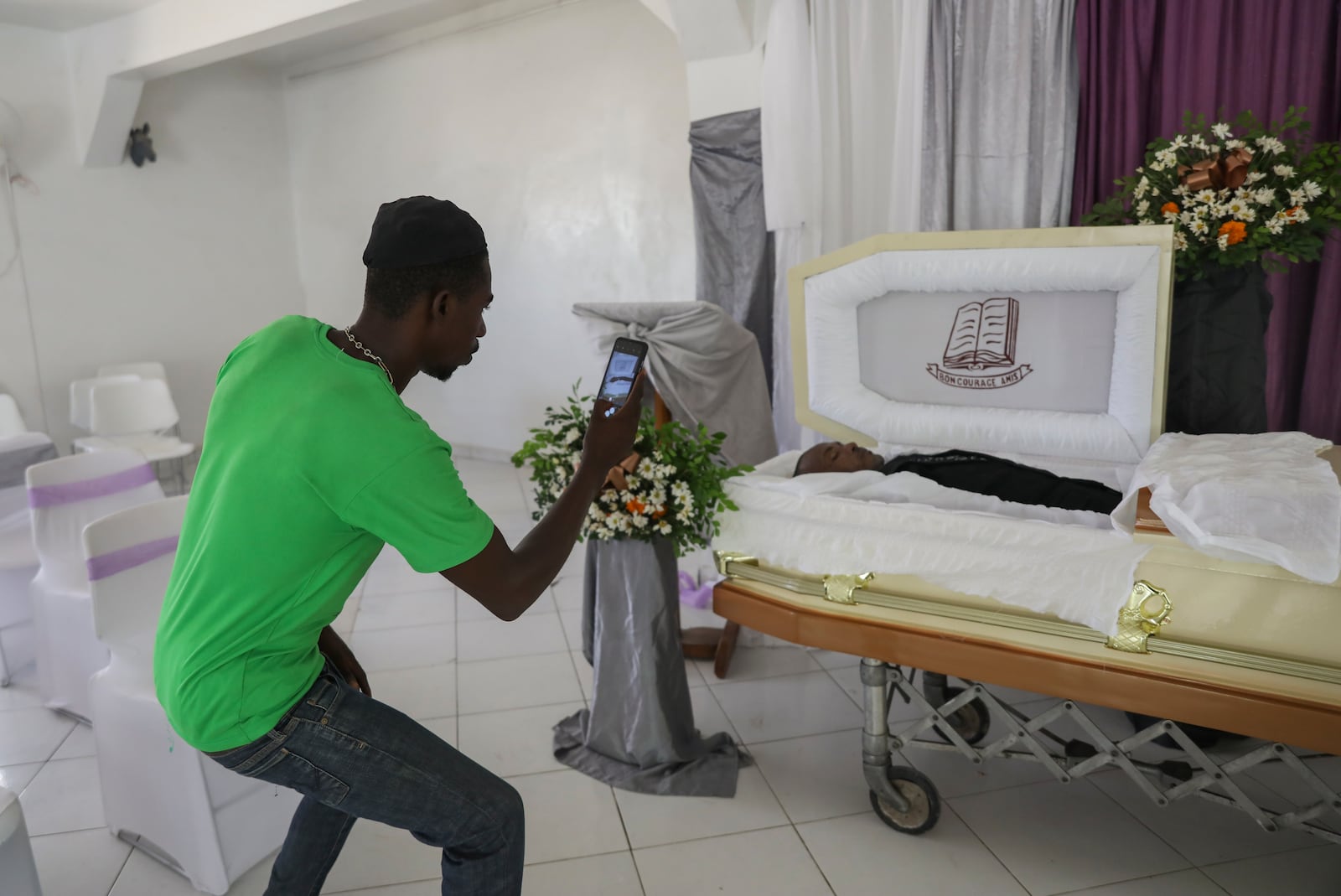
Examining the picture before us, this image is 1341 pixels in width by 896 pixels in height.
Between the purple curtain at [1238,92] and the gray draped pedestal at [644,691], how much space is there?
71.7 inches

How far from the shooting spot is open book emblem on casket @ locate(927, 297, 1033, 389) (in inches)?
93.5

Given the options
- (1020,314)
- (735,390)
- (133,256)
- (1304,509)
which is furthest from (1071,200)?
(133,256)

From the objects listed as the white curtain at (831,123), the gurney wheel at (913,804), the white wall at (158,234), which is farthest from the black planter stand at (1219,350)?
the white wall at (158,234)

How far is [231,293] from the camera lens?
693cm

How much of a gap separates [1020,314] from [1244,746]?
4.47 feet

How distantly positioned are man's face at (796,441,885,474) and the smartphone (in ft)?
3.12

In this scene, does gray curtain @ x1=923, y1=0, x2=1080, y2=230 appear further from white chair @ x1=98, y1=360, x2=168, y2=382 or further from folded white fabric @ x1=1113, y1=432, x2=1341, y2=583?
white chair @ x1=98, y1=360, x2=168, y2=382

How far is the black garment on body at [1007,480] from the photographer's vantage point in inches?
85.7

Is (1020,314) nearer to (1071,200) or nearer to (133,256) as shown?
(1071,200)

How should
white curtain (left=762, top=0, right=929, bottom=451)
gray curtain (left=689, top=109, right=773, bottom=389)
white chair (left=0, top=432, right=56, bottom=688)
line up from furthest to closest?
gray curtain (left=689, top=109, right=773, bottom=389) → white curtain (left=762, top=0, right=929, bottom=451) → white chair (left=0, top=432, right=56, bottom=688)

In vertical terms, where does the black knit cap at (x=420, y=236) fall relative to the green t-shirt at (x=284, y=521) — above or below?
above

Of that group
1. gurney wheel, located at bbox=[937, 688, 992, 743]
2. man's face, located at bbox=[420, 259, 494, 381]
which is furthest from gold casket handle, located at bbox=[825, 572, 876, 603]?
man's face, located at bbox=[420, 259, 494, 381]

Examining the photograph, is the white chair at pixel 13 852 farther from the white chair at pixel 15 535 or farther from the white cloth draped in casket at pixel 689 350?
the white cloth draped in casket at pixel 689 350

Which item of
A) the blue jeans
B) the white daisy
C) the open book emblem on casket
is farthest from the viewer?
the open book emblem on casket
